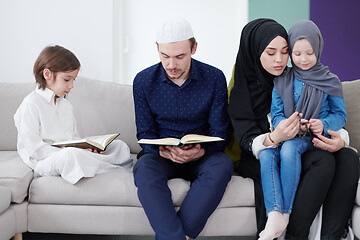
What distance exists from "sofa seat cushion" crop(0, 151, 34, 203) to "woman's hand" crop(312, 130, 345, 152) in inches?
50.0

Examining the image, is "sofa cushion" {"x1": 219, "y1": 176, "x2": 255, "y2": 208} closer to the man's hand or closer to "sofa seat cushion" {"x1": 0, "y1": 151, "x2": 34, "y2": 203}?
the man's hand

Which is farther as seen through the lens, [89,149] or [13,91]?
[13,91]

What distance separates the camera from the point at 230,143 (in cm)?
200

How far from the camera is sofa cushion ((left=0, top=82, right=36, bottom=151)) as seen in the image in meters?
2.29

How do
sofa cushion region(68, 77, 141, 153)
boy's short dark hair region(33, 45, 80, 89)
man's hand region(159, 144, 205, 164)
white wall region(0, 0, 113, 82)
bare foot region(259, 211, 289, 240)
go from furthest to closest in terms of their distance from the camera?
1. white wall region(0, 0, 113, 82)
2. sofa cushion region(68, 77, 141, 153)
3. boy's short dark hair region(33, 45, 80, 89)
4. man's hand region(159, 144, 205, 164)
5. bare foot region(259, 211, 289, 240)

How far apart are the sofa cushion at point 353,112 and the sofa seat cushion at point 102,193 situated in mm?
739

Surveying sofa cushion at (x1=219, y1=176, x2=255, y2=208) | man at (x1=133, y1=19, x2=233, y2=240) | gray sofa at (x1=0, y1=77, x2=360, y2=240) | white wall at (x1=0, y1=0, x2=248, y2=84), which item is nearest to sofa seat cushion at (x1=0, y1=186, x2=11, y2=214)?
gray sofa at (x1=0, y1=77, x2=360, y2=240)

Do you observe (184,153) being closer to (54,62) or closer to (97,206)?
(97,206)

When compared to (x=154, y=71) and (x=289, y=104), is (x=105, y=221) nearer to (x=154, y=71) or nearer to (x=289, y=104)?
(x=154, y=71)

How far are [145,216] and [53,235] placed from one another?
0.64 m

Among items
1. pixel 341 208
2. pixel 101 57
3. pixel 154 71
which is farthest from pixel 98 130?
pixel 341 208

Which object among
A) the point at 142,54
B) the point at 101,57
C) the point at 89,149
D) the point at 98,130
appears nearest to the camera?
the point at 89,149

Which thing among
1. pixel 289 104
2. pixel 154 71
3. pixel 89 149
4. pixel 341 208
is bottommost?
pixel 341 208

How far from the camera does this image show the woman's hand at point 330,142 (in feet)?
5.20
